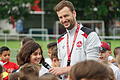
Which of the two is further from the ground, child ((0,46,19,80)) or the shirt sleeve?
the shirt sleeve

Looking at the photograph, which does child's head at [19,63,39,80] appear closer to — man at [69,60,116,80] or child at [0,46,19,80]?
man at [69,60,116,80]

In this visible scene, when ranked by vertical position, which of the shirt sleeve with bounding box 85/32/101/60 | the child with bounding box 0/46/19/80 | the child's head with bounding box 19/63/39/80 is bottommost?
the child with bounding box 0/46/19/80

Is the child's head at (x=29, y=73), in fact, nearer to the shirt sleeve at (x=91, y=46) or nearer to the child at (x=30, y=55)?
the child at (x=30, y=55)

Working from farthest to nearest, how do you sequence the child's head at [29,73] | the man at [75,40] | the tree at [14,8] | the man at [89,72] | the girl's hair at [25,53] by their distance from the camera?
1. the tree at [14,8]
2. the girl's hair at [25,53]
3. the man at [75,40]
4. the child's head at [29,73]
5. the man at [89,72]

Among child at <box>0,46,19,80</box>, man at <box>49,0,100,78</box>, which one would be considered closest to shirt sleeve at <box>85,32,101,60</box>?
man at <box>49,0,100,78</box>

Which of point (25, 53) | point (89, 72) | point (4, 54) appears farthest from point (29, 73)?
point (4, 54)

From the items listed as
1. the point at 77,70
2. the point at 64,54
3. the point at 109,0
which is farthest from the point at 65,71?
the point at 109,0

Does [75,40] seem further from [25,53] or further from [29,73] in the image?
[29,73]

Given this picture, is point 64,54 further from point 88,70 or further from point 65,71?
point 88,70

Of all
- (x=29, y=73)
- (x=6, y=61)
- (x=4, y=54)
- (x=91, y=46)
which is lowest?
(x=6, y=61)

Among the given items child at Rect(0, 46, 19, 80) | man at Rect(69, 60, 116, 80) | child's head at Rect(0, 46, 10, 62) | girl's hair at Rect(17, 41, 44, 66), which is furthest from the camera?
child's head at Rect(0, 46, 10, 62)

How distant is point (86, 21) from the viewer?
45594 millimetres

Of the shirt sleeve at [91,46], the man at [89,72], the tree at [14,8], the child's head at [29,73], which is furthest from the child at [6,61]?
the tree at [14,8]

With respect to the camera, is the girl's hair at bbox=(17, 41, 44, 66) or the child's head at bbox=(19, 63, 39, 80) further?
the girl's hair at bbox=(17, 41, 44, 66)
